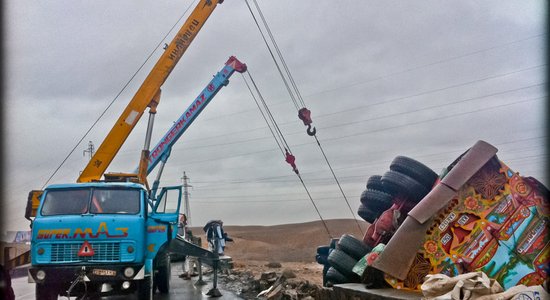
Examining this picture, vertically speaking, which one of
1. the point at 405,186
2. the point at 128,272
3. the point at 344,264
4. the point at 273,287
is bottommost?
the point at 273,287

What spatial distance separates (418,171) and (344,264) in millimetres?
1864

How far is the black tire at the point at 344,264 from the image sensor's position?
325 inches

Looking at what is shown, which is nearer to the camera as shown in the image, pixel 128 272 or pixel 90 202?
pixel 128 272

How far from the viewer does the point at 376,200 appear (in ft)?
30.0

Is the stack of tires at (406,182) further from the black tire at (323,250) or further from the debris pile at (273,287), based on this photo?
the black tire at (323,250)

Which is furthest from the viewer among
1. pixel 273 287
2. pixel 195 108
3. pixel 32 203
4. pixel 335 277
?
pixel 195 108

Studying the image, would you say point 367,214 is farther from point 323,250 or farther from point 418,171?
point 323,250

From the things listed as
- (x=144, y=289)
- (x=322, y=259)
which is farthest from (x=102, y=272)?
(x=322, y=259)

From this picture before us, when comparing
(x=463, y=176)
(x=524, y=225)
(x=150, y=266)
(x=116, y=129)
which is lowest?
(x=150, y=266)

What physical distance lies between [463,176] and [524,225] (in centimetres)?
90

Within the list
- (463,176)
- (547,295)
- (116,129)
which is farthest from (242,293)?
(547,295)

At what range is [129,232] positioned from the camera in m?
9.90

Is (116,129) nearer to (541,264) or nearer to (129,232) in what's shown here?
(129,232)

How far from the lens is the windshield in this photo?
10.2m
